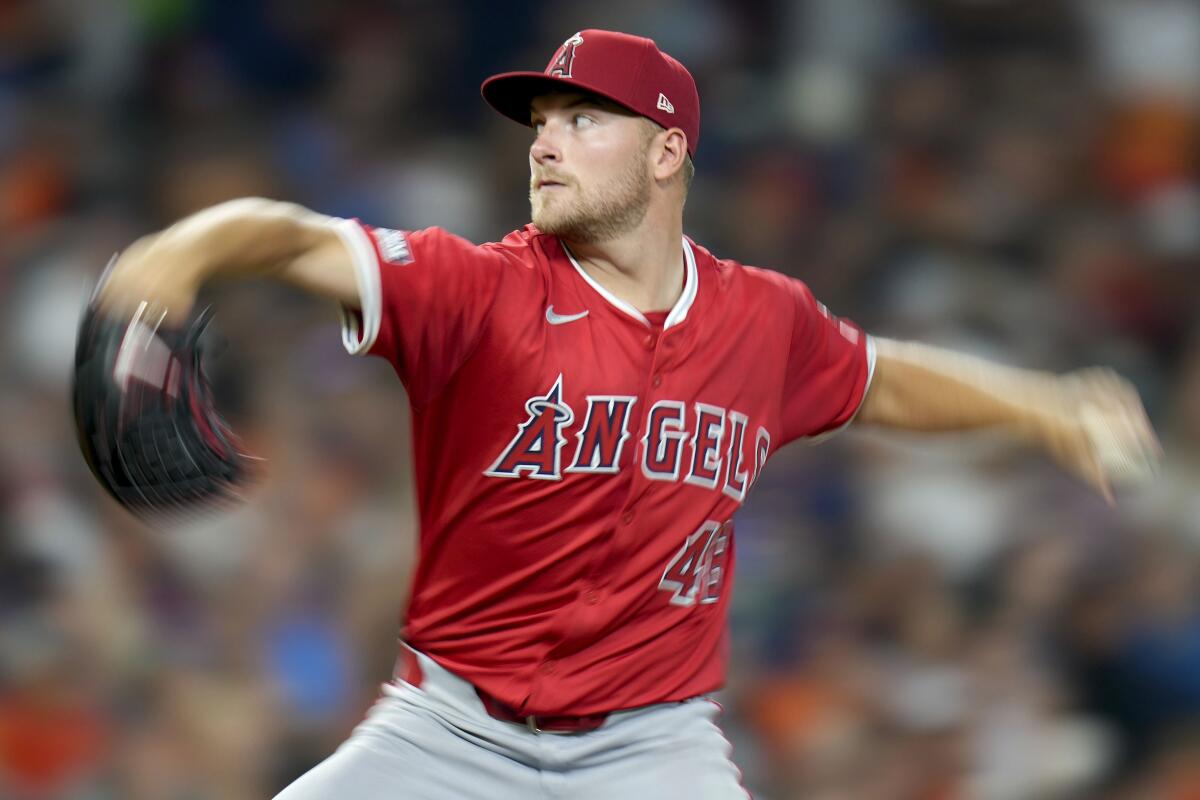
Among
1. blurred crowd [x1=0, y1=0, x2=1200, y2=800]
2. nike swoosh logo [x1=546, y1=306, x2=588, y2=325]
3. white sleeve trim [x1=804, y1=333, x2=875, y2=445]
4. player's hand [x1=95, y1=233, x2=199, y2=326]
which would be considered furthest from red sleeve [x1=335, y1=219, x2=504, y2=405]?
blurred crowd [x1=0, y1=0, x2=1200, y2=800]

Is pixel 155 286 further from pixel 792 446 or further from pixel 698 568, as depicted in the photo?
pixel 792 446

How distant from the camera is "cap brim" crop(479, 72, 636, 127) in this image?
11.1 ft

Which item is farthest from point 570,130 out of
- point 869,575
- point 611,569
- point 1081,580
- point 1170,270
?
point 1170,270

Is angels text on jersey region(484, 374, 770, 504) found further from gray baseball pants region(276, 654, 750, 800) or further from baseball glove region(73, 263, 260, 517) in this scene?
baseball glove region(73, 263, 260, 517)

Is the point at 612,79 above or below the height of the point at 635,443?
above

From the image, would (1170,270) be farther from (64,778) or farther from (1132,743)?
(64,778)

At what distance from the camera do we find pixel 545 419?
3.23 metres

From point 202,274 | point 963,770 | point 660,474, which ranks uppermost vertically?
point 202,274

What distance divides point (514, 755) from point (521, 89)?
1496 mm

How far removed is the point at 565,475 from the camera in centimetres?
326

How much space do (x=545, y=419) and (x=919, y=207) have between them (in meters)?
4.32

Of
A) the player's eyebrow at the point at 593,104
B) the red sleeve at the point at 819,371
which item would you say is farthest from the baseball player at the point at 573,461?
the red sleeve at the point at 819,371

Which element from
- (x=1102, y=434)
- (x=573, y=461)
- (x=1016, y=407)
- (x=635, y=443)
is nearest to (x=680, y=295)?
(x=635, y=443)

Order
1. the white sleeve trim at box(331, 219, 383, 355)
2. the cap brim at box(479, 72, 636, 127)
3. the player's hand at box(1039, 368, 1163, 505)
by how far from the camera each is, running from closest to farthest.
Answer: the white sleeve trim at box(331, 219, 383, 355) → the cap brim at box(479, 72, 636, 127) → the player's hand at box(1039, 368, 1163, 505)
